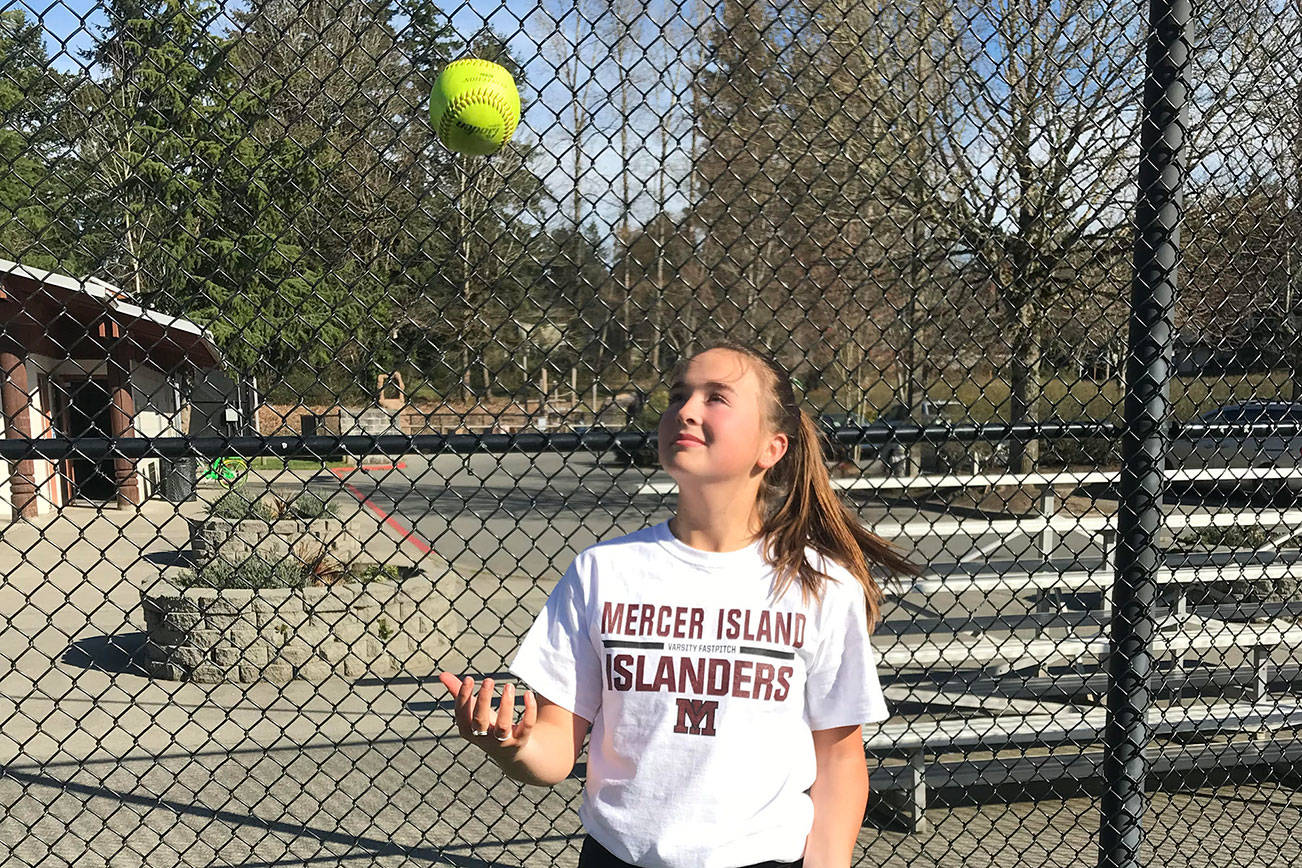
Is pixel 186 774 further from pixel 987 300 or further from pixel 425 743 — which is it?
pixel 987 300

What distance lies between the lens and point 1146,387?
109 inches

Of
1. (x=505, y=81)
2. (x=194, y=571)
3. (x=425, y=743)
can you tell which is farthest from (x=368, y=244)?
(x=505, y=81)

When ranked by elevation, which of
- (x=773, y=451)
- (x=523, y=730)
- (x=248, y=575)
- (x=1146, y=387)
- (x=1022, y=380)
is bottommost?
(x=248, y=575)

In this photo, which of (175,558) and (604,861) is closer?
(604,861)

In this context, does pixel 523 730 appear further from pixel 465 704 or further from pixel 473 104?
pixel 473 104

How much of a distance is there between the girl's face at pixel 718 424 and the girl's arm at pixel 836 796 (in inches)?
22.7

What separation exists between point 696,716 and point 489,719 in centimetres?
45

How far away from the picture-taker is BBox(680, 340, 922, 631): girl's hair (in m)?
2.03

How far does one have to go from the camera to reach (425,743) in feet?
17.7

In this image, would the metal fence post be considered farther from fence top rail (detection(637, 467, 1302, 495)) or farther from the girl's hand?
the girl's hand

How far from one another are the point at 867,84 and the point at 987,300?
10.5 ft

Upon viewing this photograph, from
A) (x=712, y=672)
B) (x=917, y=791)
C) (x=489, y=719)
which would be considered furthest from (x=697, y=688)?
(x=917, y=791)

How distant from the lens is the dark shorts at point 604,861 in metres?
1.88

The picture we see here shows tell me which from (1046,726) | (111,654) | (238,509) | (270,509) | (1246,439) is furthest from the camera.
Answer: (270,509)
